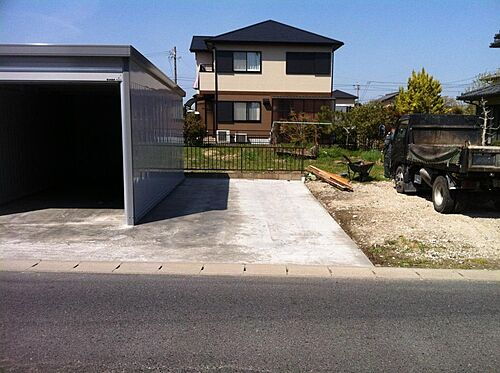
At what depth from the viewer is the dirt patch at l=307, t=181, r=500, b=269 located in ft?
22.1

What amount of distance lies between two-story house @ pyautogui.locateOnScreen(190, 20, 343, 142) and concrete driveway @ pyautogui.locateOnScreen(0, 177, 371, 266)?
1849 cm

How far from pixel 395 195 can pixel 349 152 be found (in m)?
9.36

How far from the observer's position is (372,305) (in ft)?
15.7

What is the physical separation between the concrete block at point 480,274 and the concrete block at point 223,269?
3008 millimetres

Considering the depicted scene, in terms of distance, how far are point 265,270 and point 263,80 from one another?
24.9 m

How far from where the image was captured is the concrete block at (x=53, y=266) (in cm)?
582

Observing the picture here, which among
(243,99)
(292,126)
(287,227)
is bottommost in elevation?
(287,227)

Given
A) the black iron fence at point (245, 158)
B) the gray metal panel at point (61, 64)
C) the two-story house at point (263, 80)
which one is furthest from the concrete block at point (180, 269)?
the two-story house at point (263, 80)

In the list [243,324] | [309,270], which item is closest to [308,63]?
[309,270]

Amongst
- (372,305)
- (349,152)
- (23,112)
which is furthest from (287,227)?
(349,152)

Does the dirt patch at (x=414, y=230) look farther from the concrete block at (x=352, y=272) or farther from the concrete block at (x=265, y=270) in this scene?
the concrete block at (x=265, y=270)

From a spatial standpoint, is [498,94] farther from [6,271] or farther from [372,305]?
[6,271]

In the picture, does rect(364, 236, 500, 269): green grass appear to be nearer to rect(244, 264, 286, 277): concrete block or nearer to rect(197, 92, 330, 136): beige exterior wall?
rect(244, 264, 286, 277): concrete block

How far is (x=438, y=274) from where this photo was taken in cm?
599
